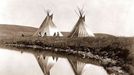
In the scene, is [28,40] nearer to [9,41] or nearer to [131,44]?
[9,41]

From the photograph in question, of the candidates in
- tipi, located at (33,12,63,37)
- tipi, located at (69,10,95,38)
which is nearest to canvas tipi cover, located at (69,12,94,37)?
tipi, located at (69,10,95,38)

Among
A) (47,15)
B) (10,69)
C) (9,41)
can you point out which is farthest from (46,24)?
(10,69)

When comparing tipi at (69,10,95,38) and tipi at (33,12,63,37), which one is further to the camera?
tipi at (33,12,63,37)

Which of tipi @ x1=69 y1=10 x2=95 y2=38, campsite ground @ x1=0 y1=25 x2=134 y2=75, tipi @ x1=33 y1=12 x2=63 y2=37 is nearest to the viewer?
campsite ground @ x1=0 y1=25 x2=134 y2=75

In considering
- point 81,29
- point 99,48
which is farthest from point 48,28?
point 99,48

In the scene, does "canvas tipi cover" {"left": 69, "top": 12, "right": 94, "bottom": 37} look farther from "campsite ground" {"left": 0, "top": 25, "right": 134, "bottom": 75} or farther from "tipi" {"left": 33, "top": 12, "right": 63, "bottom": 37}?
"tipi" {"left": 33, "top": 12, "right": 63, "bottom": 37}

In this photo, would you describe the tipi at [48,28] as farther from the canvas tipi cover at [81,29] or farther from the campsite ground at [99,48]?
the canvas tipi cover at [81,29]

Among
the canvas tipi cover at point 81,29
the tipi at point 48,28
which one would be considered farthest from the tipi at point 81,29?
the tipi at point 48,28

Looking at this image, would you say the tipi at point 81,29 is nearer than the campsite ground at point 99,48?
No

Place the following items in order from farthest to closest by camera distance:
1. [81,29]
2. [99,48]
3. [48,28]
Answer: [48,28], [81,29], [99,48]

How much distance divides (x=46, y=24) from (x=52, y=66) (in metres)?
19.1

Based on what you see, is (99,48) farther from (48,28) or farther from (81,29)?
(48,28)

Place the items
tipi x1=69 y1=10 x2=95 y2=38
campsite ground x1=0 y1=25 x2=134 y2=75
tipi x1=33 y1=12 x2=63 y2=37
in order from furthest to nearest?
1. tipi x1=33 y1=12 x2=63 y2=37
2. tipi x1=69 y1=10 x2=95 y2=38
3. campsite ground x1=0 y1=25 x2=134 y2=75

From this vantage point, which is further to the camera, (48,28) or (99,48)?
(48,28)
